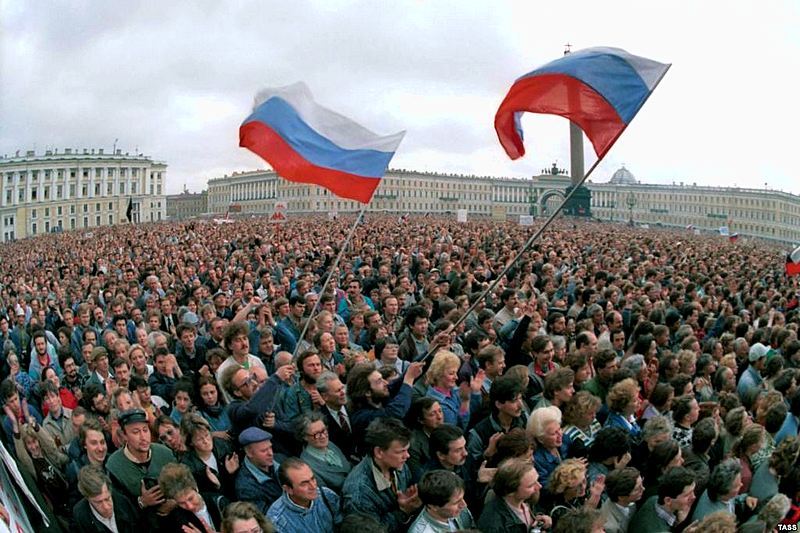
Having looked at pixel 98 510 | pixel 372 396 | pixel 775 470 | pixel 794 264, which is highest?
pixel 794 264

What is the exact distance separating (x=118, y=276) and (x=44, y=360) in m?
6.69

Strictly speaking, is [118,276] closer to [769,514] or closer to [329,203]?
[769,514]

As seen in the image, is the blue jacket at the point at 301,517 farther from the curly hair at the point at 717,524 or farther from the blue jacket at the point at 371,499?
the curly hair at the point at 717,524

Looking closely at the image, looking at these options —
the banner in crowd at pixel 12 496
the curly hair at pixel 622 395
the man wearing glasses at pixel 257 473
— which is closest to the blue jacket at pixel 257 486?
the man wearing glasses at pixel 257 473

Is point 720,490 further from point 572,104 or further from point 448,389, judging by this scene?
point 572,104

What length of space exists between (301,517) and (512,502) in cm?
92

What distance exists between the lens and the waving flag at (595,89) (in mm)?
6008

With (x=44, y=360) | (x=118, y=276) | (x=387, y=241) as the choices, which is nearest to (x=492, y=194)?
(x=387, y=241)

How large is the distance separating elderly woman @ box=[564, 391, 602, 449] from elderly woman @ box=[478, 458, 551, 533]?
1.02 m

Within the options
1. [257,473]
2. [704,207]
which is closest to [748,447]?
[257,473]

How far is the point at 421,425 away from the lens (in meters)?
4.10

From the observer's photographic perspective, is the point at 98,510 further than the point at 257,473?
No

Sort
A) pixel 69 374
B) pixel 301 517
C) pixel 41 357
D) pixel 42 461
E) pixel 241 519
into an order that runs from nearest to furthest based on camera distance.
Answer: pixel 42 461
pixel 241 519
pixel 301 517
pixel 69 374
pixel 41 357

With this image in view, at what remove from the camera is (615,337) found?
740 cm
